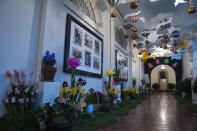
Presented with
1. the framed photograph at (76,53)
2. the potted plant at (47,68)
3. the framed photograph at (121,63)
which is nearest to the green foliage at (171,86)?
the framed photograph at (121,63)

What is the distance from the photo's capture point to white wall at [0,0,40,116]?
5.96ft

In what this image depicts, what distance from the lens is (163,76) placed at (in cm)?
1770

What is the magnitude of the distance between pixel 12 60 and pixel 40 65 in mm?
399

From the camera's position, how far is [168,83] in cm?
1705

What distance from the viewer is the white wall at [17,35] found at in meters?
1.82

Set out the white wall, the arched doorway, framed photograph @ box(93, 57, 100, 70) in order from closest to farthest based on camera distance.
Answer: the white wall
framed photograph @ box(93, 57, 100, 70)
the arched doorway

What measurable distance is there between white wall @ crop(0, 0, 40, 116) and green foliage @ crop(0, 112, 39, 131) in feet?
0.99

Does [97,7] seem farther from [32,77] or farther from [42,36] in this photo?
[32,77]

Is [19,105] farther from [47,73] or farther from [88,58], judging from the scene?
[88,58]

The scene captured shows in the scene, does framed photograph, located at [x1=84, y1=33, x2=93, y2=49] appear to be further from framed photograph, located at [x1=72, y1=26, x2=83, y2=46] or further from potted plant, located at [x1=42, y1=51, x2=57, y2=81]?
potted plant, located at [x1=42, y1=51, x2=57, y2=81]

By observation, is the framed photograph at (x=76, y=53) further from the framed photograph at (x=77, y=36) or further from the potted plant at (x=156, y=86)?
the potted plant at (x=156, y=86)

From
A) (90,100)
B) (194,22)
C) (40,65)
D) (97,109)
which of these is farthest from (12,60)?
(194,22)

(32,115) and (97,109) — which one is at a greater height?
(32,115)

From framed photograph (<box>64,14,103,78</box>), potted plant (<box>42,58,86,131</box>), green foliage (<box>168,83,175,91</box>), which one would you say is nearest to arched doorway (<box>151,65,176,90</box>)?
green foliage (<box>168,83,175,91</box>)
